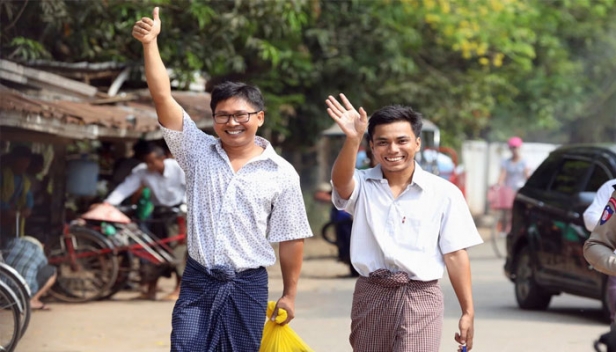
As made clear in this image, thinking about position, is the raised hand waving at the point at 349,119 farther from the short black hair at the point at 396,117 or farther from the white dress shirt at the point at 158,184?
the white dress shirt at the point at 158,184

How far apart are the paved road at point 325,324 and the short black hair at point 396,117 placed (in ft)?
13.9

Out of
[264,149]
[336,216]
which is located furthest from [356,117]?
[336,216]

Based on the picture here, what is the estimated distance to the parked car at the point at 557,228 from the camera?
11.0m

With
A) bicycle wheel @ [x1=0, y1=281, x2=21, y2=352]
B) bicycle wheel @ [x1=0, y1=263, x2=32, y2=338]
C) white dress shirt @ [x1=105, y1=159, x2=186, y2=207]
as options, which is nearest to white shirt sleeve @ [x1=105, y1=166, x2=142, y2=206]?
white dress shirt @ [x1=105, y1=159, x2=186, y2=207]

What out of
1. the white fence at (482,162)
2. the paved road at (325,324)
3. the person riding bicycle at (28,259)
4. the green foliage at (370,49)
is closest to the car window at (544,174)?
the paved road at (325,324)

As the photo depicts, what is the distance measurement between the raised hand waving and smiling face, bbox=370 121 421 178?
104 mm

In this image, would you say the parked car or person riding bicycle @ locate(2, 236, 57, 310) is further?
the parked car

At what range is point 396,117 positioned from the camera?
5.38 m

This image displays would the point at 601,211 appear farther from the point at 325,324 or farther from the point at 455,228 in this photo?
the point at 325,324

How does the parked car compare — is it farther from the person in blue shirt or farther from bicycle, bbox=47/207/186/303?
the person in blue shirt

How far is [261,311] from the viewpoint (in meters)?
5.47

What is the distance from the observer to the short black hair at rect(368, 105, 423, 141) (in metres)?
5.39

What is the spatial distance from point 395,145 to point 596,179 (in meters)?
6.36

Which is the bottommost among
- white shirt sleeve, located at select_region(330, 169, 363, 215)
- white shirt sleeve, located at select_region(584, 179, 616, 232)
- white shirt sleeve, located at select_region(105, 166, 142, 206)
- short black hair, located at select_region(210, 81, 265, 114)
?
white shirt sleeve, located at select_region(105, 166, 142, 206)
